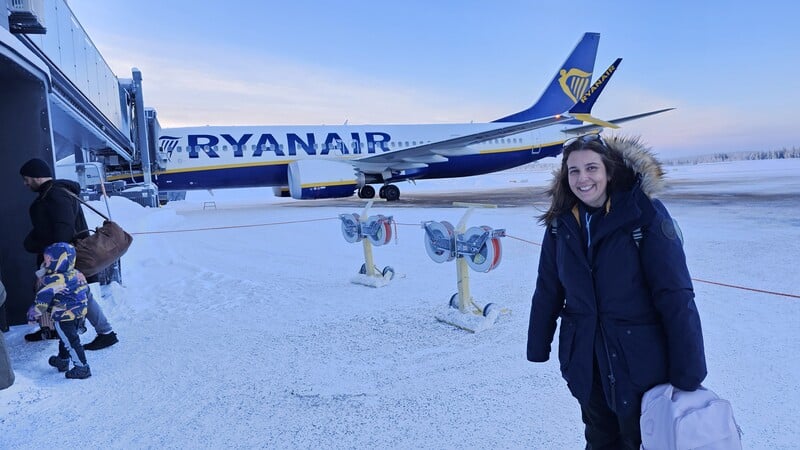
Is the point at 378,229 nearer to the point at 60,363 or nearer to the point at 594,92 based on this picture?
the point at 60,363

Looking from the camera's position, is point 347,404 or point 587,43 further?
point 587,43

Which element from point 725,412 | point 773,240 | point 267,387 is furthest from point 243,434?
point 773,240

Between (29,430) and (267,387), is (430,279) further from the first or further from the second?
(29,430)

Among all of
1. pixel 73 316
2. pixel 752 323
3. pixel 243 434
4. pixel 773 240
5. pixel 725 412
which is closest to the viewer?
pixel 725 412

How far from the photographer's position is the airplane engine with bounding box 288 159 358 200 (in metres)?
16.7

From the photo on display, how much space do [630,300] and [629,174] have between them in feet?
1.74

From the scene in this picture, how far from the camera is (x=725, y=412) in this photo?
166 centimetres

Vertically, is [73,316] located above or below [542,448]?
above

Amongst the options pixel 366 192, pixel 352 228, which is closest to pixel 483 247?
pixel 352 228

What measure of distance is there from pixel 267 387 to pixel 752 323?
4.22m

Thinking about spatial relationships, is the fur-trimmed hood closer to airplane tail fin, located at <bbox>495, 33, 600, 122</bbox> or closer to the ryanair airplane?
the ryanair airplane

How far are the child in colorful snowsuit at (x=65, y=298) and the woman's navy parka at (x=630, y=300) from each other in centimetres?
326

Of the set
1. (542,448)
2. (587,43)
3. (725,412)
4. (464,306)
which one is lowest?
(542,448)

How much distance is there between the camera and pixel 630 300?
191 centimetres
